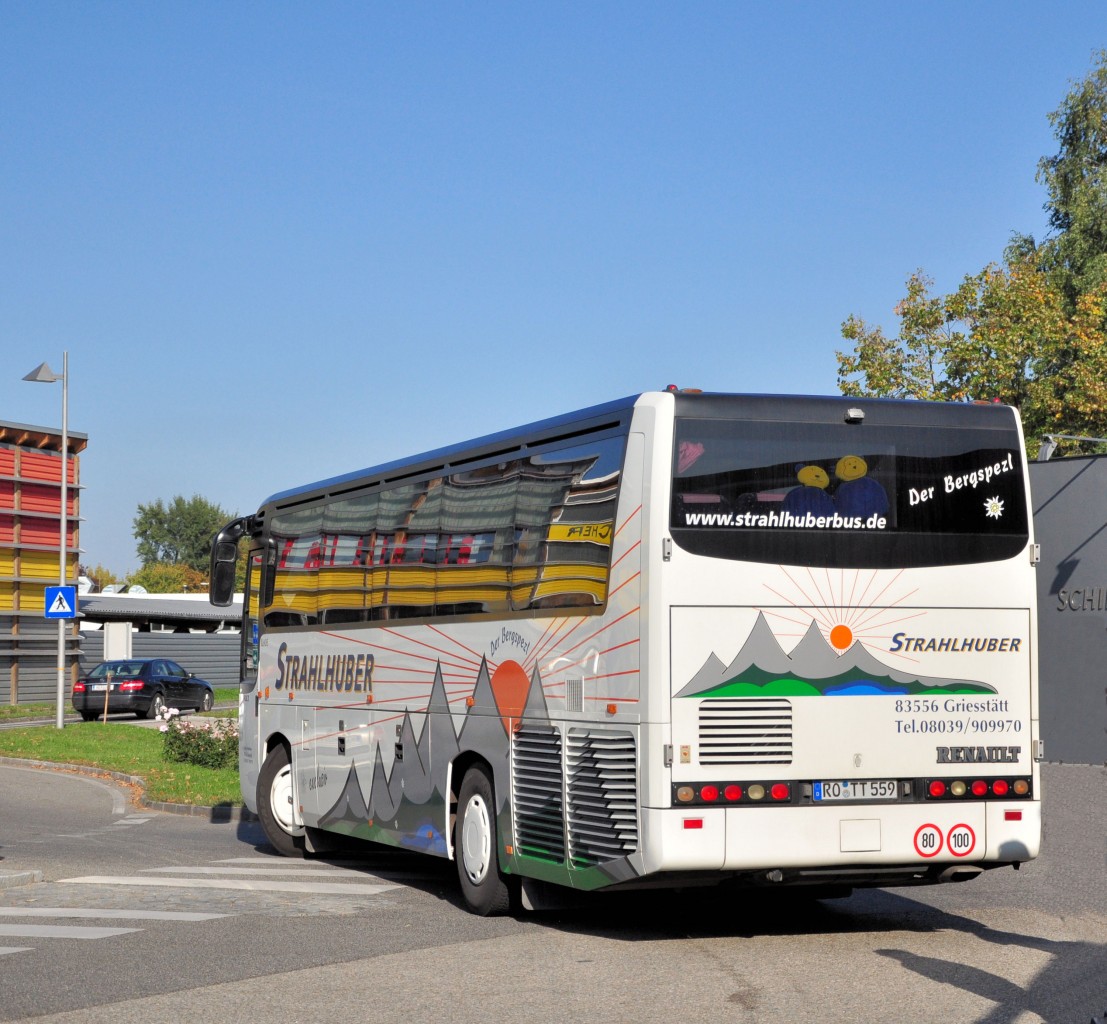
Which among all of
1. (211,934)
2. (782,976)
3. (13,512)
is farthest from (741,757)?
(13,512)

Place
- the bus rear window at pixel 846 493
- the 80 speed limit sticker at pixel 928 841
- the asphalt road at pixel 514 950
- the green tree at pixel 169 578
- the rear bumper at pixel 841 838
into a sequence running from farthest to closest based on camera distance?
the green tree at pixel 169 578
the 80 speed limit sticker at pixel 928 841
the bus rear window at pixel 846 493
the rear bumper at pixel 841 838
the asphalt road at pixel 514 950

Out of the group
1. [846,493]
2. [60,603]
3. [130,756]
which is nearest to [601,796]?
[846,493]

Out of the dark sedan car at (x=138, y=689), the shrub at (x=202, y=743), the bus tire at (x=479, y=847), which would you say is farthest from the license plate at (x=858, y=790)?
the dark sedan car at (x=138, y=689)

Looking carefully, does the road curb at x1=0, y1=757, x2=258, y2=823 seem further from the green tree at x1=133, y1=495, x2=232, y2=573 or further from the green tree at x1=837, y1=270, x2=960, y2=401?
the green tree at x1=133, y1=495, x2=232, y2=573

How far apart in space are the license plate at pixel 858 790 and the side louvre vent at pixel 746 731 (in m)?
0.27

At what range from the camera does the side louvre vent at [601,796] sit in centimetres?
945

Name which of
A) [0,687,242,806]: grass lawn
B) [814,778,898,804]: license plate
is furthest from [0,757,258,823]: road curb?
[814,778,898,804]: license plate

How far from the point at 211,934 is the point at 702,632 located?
3628 millimetres

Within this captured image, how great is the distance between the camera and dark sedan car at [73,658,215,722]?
40.7 m

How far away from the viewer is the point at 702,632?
31.1 feet

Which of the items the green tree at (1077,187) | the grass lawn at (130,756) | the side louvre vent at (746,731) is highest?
the green tree at (1077,187)

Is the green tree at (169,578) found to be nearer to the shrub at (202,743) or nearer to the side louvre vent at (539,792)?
the shrub at (202,743)

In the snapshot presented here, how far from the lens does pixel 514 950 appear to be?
9625 millimetres

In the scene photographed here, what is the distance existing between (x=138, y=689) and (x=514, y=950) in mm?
33719
